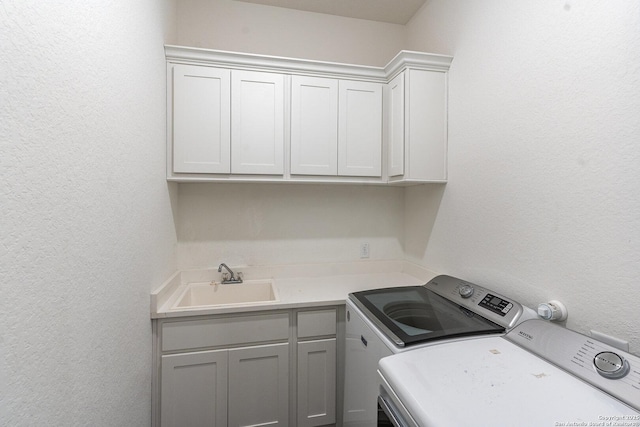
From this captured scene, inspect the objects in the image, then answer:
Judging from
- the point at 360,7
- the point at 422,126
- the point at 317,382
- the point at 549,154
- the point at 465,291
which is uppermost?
the point at 360,7

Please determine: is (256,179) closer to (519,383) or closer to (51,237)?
(51,237)

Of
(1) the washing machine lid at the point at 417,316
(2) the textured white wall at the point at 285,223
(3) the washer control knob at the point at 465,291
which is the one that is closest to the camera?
(1) the washing machine lid at the point at 417,316

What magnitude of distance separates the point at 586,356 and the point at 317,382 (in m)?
1.25

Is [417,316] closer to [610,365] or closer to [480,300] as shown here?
[480,300]

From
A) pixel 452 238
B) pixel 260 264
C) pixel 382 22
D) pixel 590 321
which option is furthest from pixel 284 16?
pixel 590 321

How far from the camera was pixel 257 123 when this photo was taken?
173 cm

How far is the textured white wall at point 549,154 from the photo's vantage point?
0.90 metres

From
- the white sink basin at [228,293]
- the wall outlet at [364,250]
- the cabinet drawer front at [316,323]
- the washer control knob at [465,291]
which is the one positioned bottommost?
the cabinet drawer front at [316,323]

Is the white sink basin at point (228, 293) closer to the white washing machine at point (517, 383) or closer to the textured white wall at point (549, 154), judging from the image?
the white washing machine at point (517, 383)

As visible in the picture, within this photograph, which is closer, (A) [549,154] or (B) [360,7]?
(A) [549,154]

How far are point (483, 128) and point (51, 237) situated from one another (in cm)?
182

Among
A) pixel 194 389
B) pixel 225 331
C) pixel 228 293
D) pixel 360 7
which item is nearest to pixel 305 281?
pixel 228 293

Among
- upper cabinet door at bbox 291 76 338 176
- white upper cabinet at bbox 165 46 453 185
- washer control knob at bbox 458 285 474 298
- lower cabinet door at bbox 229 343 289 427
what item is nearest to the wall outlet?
Answer: white upper cabinet at bbox 165 46 453 185

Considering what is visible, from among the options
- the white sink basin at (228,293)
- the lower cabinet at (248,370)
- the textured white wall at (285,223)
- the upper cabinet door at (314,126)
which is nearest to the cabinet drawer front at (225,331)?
the lower cabinet at (248,370)
